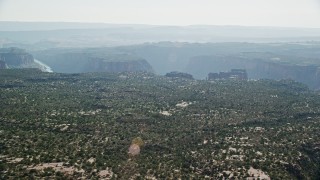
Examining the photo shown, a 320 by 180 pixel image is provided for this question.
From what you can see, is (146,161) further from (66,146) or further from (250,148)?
(250,148)

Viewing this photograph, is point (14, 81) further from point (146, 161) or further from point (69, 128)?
point (146, 161)

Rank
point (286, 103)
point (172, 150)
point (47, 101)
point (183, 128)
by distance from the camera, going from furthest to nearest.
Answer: point (286, 103) < point (47, 101) < point (183, 128) < point (172, 150)

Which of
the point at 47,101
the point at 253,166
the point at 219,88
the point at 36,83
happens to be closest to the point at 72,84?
the point at 36,83

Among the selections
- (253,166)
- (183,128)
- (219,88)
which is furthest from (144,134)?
(219,88)

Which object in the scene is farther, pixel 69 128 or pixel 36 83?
pixel 36 83

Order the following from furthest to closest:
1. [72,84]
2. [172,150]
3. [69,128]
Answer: [72,84] < [69,128] < [172,150]

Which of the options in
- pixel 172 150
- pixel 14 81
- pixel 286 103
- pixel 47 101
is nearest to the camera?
pixel 172 150

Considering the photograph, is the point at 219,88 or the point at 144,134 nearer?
the point at 144,134

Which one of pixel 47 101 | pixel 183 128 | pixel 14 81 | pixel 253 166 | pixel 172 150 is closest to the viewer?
pixel 253 166

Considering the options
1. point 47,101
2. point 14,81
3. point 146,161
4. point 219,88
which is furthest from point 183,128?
point 14,81
